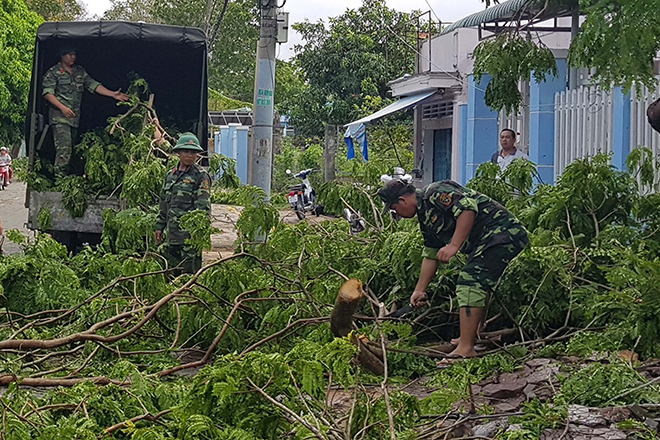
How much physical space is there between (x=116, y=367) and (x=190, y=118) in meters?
6.48

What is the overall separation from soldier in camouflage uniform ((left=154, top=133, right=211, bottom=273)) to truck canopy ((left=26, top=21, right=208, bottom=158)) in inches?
88.7

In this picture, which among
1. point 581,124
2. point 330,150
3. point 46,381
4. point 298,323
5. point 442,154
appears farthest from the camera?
point 330,150

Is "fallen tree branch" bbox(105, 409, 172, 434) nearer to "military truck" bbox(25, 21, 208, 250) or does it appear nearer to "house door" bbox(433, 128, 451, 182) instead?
"military truck" bbox(25, 21, 208, 250)

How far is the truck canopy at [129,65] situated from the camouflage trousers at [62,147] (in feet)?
0.40

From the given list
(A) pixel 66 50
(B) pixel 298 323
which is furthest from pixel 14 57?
(B) pixel 298 323

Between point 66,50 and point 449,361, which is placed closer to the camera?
point 449,361

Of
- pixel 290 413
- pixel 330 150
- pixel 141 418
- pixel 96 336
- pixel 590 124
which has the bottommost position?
pixel 141 418

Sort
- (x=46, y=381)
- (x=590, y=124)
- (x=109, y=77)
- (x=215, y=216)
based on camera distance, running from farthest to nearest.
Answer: (x=109, y=77) < (x=590, y=124) < (x=215, y=216) < (x=46, y=381)

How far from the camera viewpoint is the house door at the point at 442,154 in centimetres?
1998

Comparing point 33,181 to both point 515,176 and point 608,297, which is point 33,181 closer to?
point 515,176

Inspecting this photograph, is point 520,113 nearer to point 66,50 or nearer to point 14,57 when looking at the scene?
point 66,50

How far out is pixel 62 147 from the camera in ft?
33.9

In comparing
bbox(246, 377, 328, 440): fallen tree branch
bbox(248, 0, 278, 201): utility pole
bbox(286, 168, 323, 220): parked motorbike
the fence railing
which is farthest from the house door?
bbox(246, 377, 328, 440): fallen tree branch

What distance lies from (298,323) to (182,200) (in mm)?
2801
